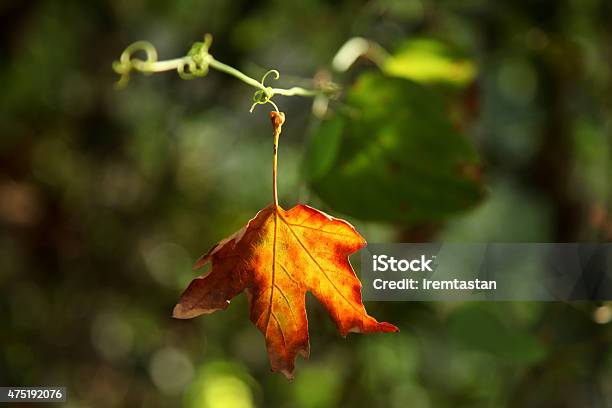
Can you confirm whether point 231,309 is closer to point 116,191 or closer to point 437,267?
point 116,191

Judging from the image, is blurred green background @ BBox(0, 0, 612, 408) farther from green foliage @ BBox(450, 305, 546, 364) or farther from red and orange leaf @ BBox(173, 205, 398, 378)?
red and orange leaf @ BBox(173, 205, 398, 378)

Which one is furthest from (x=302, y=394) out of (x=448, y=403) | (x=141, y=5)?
(x=141, y=5)

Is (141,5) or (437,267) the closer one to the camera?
(437,267)

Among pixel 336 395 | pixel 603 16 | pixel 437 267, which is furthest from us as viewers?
pixel 336 395

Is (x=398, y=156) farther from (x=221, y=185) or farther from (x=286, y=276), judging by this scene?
(x=221, y=185)

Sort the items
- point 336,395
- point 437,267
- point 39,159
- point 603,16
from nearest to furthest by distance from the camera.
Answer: point 437,267, point 603,16, point 336,395, point 39,159

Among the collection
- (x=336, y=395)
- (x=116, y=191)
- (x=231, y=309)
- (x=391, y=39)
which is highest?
(x=391, y=39)

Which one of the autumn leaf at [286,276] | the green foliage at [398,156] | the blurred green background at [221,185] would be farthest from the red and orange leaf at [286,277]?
the blurred green background at [221,185]
